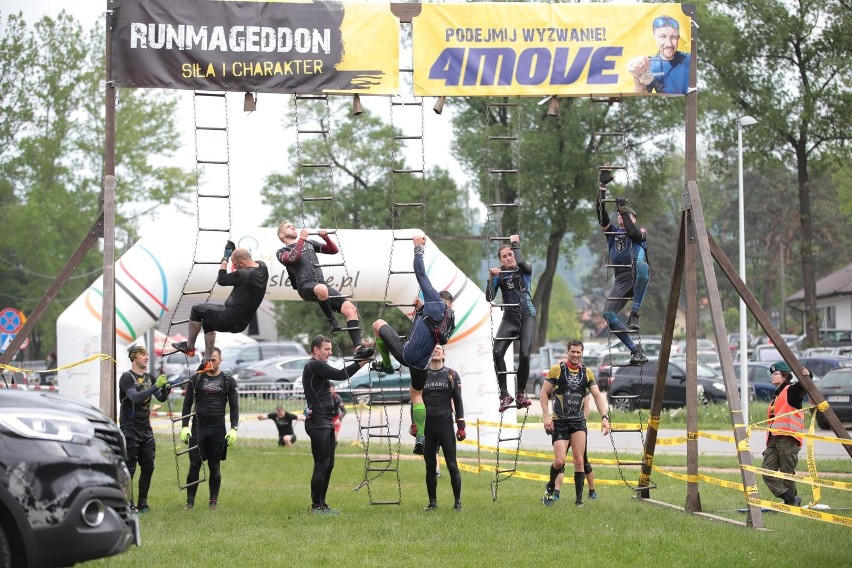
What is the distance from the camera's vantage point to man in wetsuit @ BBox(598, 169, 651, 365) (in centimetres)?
1400

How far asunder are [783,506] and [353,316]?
5.34 metres

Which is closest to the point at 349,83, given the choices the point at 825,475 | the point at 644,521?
the point at 644,521

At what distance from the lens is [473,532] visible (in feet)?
38.1

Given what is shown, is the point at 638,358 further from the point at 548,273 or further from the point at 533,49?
the point at 548,273

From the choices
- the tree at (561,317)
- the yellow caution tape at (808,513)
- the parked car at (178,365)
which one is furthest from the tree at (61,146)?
the tree at (561,317)

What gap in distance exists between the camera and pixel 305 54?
13.6 meters

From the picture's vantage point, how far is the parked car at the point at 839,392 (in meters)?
24.8

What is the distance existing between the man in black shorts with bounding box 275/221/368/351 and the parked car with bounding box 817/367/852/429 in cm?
1545

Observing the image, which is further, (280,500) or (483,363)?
(483,363)

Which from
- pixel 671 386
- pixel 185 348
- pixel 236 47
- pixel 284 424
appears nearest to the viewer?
pixel 185 348

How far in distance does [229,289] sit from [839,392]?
47.4 feet

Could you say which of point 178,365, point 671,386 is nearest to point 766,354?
point 671,386

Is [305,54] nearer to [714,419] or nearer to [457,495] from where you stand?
[457,495]

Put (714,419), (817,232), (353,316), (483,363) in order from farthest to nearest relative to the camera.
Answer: (817,232)
(714,419)
(483,363)
(353,316)
